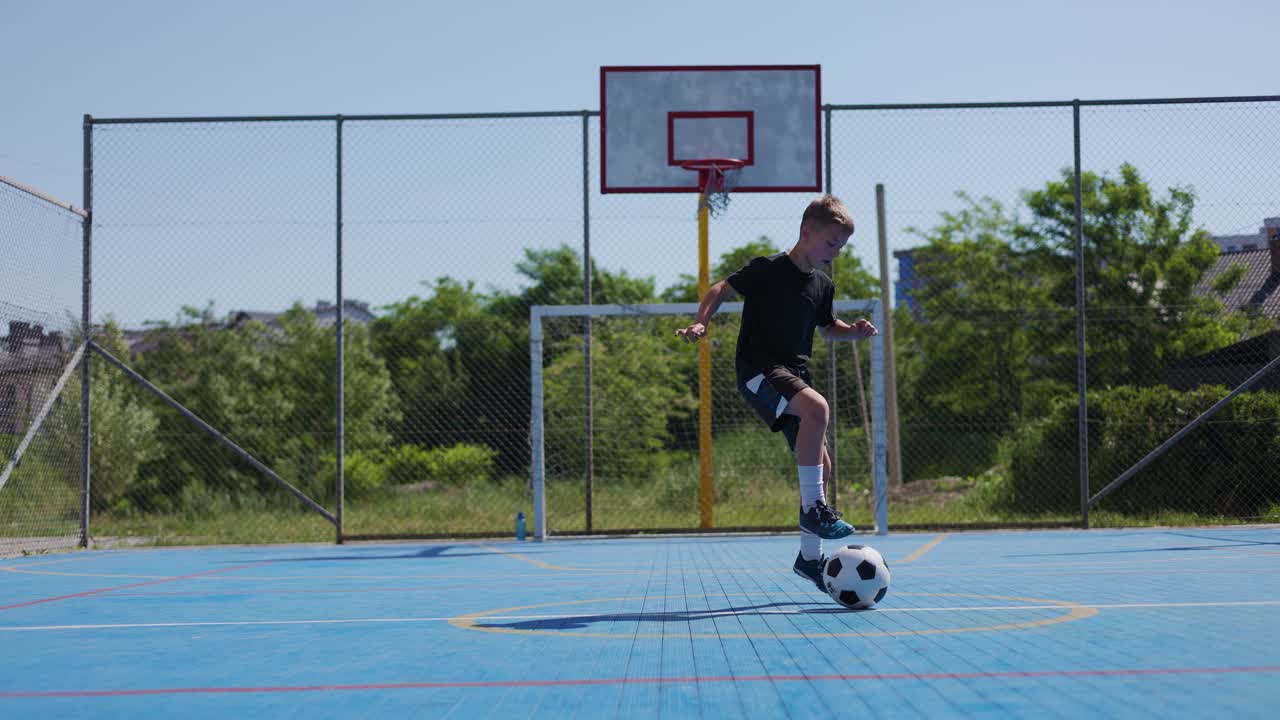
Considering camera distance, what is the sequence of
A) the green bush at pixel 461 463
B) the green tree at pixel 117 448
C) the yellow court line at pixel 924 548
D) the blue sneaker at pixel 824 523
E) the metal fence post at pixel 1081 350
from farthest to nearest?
the green tree at pixel 117 448 < the green bush at pixel 461 463 < the metal fence post at pixel 1081 350 < the yellow court line at pixel 924 548 < the blue sneaker at pixel 824 523

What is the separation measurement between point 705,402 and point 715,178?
224 centimetres

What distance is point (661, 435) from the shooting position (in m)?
11.0

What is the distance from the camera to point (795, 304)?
15.3 ft

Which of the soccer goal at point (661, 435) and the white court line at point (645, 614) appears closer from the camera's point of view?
the white court line at point (645, 614)

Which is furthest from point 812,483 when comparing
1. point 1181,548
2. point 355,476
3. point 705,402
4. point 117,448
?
point 117,448

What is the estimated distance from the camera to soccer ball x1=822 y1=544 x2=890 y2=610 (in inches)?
172

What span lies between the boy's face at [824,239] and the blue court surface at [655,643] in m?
1.53

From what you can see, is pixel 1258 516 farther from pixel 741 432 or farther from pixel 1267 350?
pixel 741 432

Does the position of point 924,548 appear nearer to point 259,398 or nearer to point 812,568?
point 812,568

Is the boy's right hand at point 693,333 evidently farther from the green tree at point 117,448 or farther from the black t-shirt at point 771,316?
the green tree at point 117,448

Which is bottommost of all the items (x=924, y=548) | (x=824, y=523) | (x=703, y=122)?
(x=924, y=548)

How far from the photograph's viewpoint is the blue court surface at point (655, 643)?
8.91 ft

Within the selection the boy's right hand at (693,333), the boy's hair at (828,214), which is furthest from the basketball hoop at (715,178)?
the boy's right hand at (693,333)

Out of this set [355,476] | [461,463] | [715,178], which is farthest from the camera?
[355,476]
